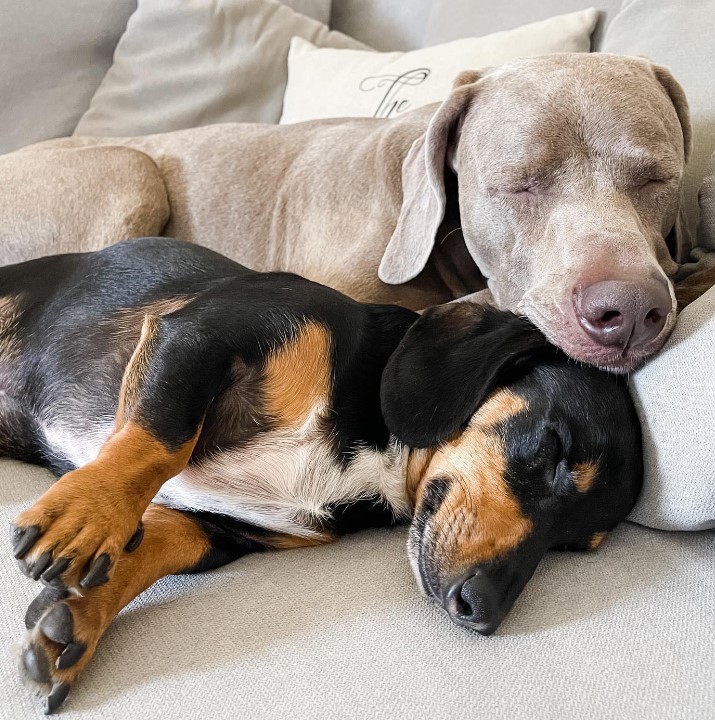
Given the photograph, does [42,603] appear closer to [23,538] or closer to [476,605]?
[23,538]

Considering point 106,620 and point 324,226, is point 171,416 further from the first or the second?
point 324,226

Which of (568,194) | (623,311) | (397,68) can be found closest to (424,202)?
(568,194)

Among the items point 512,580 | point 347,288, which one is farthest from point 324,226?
point 512,580

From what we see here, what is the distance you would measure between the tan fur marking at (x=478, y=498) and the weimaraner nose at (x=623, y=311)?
0.21 metres

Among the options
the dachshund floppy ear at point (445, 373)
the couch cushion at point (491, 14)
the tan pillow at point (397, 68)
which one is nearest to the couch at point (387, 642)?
the dachshund floppy ear at point (445, 373)

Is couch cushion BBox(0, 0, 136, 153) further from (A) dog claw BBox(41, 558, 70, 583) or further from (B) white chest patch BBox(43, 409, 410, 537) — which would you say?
(A) dog claw BBox(41, 558, 70, 583)

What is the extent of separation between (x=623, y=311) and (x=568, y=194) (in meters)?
0.37

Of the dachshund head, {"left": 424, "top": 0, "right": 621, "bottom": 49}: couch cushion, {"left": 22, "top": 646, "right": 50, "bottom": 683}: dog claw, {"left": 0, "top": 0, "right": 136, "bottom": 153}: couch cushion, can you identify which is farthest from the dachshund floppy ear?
{"left": 0, "top": 0, "right": 136, "bottom": 153}: couch cushion

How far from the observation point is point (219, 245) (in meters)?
2.47

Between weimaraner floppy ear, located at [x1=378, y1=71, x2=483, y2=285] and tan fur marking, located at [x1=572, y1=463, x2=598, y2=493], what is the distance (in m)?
0.71

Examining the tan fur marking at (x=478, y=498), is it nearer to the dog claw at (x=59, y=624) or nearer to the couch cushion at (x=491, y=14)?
the dog claw at (x=59, y=624)

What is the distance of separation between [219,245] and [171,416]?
1.24 m

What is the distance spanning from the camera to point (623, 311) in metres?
1.35

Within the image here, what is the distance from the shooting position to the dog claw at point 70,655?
1.08m
